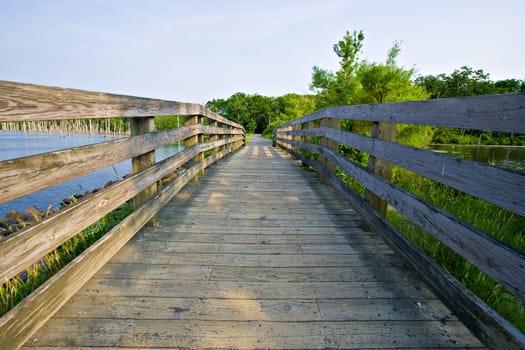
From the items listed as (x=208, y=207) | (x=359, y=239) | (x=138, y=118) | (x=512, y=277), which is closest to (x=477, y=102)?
(x=512, y=277)

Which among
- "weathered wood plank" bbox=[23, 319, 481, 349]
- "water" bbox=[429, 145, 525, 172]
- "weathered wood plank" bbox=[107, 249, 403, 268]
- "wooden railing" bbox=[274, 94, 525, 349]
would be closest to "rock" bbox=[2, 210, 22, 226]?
"weathered wood plank" bbox=[107, 249, 403, 268]

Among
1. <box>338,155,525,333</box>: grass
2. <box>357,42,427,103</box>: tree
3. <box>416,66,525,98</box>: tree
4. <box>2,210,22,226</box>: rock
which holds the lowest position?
<box>2,210,22,226</box>: rock

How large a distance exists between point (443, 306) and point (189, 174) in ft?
10.6

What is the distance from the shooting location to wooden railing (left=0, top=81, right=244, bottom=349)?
114 cm

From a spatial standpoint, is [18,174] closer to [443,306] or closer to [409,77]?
[443,306]

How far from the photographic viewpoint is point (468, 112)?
4.39ft

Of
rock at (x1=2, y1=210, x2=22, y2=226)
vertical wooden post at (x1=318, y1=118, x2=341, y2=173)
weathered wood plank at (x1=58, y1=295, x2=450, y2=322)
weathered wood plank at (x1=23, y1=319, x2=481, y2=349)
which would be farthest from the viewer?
rock at (x1=2, y1=210, x2=22, y2=226)

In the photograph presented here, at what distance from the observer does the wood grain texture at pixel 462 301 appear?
1.10m

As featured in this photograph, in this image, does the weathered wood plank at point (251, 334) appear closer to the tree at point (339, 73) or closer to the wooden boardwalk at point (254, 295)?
the wooden boardwalk at point (254, 295)

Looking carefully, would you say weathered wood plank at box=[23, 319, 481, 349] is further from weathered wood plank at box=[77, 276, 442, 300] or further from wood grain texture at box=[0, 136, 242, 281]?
wood grain texture at box=[0, 136, 242, 281]

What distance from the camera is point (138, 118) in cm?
246

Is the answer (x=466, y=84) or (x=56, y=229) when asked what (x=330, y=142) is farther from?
(x=466, y=84)

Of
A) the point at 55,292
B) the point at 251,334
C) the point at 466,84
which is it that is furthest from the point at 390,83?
the point at 466,84

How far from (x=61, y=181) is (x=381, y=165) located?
224cm
